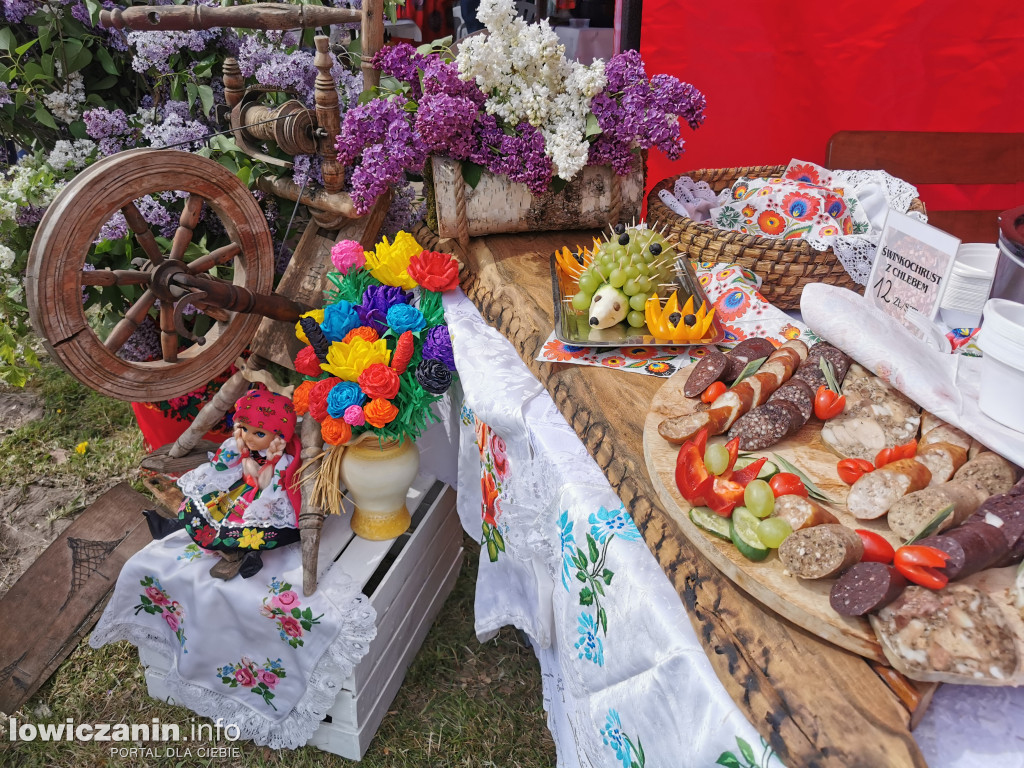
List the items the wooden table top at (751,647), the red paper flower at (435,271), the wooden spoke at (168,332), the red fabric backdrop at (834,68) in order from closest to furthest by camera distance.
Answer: the wooden table top at (751,647), the wooden spoke at (168,332), the red paper flower at (435,271), the red fabric backdrop at (834,68)

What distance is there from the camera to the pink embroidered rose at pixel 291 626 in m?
1.51

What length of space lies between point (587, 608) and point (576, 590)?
0.12ft

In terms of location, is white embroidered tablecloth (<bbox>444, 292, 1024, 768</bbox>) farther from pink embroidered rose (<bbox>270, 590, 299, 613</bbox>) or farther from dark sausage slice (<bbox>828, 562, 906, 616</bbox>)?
pink embroidered rose (<bbox>270, 590, 299, 613</bbox>)

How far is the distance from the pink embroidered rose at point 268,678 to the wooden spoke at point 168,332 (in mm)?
752

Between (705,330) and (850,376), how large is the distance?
262 millimetres

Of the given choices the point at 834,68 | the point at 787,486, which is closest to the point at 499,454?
the point at 787,486

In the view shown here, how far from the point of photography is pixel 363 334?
1524 mm

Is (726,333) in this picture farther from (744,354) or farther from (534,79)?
(534,79)

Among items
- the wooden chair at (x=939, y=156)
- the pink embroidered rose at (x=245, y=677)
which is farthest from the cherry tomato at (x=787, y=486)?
the wooden chair at (x=939, y=156)

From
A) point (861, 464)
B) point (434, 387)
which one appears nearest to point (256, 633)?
point (434, 387)

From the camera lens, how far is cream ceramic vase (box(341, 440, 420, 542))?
63.1 inches

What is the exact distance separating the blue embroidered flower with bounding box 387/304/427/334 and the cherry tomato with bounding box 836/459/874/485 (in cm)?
98

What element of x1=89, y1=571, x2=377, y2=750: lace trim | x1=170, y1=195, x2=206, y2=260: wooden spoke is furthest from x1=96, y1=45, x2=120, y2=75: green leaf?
x1=89, y1=571, x2=377, y2=750: lace trim

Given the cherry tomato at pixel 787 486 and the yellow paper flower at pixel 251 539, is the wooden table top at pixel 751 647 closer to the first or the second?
the cherry tomato at pixel 787 486
